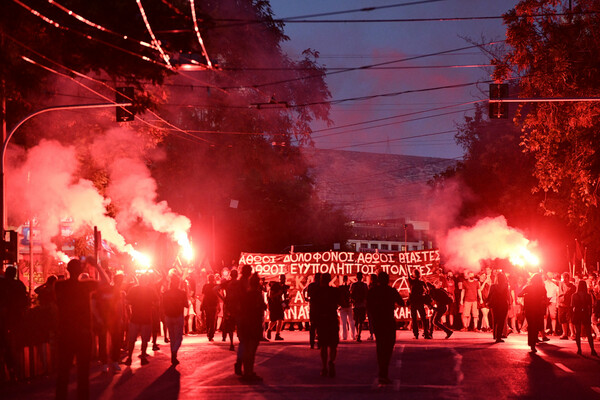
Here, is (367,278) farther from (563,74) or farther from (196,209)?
(196,209)

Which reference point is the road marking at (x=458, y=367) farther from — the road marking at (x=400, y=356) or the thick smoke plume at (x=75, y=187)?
the thick smoke plume at (x=75, y=187)

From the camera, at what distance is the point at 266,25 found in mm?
49250

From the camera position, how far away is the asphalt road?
12383 millimetres

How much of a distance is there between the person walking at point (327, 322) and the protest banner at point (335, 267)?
574 inches

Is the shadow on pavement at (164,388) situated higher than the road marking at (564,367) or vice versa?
the shadow on pavement at (164,388)

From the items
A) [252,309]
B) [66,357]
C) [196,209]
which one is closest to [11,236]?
[252,309]

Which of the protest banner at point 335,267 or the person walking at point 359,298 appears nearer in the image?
the person walking at point 359,298

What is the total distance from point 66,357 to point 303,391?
11.6 feet

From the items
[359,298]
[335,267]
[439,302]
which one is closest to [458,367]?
[359,298]

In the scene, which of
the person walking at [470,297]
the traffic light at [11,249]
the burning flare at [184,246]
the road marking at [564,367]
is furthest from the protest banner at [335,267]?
the road marking at [564,367]

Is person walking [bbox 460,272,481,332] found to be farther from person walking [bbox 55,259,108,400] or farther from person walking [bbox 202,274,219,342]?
person walking [bbox 55,259,108,400]

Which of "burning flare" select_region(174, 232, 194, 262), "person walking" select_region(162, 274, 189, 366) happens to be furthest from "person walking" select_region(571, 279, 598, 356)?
"burning flare" select_region(174, 232, 194, 262)

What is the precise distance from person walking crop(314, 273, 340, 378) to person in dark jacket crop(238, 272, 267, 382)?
1.10m

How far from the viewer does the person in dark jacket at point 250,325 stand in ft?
46.0
